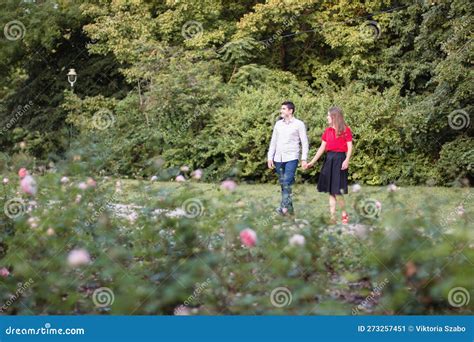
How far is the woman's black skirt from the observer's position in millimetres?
9586

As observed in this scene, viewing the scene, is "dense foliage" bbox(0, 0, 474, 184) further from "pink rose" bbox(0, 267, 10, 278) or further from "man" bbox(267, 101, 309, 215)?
"pink rose" bbox(0, 267, 10, 278)

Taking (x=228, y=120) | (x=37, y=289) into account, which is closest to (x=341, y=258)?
(x=37, y=289)

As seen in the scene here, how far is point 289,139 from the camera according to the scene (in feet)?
32.4

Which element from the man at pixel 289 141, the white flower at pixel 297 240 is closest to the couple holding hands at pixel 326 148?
the man at pixel 289 141

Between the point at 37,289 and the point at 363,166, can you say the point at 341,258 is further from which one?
the point at 363,166

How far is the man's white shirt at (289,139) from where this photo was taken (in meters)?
9.85

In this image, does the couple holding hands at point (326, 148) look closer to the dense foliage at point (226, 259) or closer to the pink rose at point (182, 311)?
the dense foliage at point (226, 259)

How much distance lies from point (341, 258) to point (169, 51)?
19.4m

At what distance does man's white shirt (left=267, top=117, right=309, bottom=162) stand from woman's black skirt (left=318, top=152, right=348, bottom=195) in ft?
1.07

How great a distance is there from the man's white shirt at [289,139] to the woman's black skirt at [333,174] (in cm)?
33

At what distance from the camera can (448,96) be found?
17484 millimetres

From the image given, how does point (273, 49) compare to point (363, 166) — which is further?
point (273, 49)

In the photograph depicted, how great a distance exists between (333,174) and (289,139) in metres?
0.75

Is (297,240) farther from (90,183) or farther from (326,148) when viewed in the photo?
(326,148)
